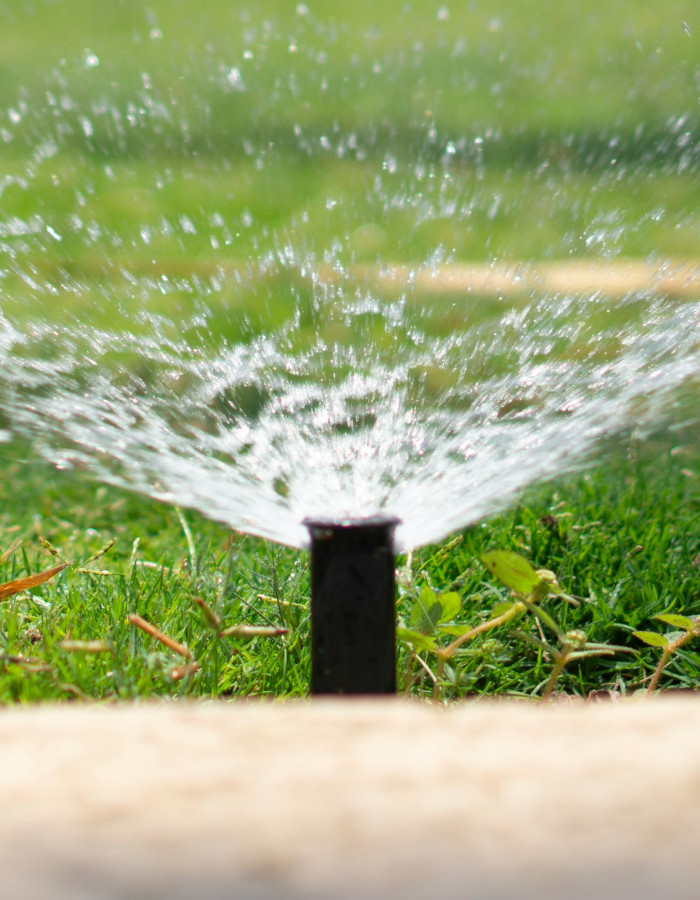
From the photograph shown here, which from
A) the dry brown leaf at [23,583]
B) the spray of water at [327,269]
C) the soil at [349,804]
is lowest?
the soil at [349,804]

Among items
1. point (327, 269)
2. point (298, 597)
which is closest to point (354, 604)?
point (298, 597)

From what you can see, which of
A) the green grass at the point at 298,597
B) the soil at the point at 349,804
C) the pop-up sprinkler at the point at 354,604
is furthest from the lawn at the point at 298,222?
the soil at the point at 349,804

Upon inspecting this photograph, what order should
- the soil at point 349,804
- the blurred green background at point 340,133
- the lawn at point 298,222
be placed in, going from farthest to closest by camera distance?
1. the blurred green background at point 340,133
2. the lawn at point 298,222
3. the soil at point 349,804

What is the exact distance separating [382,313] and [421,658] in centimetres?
236

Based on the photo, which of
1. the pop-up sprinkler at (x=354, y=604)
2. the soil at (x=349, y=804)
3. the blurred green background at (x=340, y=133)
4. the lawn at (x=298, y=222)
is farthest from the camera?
the blurred green background at (x=340, y=133)

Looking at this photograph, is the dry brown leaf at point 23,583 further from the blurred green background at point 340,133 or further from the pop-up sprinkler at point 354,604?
the blurred green background at point 340,133

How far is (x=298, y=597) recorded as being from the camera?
2.00m

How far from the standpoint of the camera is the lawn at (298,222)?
1.87 metres

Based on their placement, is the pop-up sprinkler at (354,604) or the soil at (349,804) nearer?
the soil at (349,804)

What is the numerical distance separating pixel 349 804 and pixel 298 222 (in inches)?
175

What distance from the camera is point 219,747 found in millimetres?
789

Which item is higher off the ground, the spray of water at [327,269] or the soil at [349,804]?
the spray of water at [327,269]

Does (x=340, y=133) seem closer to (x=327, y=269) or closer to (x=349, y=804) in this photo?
(x=327, y=269)

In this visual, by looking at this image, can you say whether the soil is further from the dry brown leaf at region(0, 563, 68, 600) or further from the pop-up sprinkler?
the dry brown leaf at region(0, 563, 68, 600)
